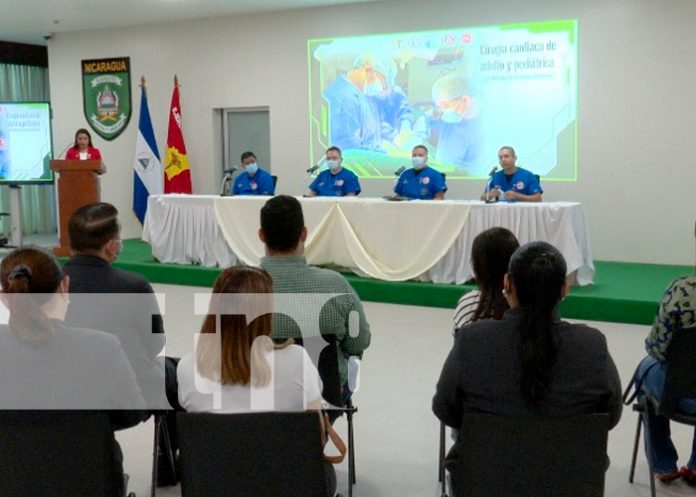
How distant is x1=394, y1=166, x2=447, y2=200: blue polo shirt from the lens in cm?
696

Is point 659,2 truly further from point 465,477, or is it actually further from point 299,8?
point 465,477

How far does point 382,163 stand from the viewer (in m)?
8.13

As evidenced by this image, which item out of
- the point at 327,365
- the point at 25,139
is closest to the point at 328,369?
the point at 327,365

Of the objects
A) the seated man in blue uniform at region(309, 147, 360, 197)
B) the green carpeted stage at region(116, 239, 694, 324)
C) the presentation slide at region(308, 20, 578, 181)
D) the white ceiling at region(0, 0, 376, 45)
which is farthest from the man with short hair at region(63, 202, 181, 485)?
the white ceiling at region(0, 0, 376, 45)

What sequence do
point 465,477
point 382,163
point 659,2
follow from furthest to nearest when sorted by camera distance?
point 382,163 → point 659,2 → point 465,477

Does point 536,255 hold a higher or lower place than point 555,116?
lower

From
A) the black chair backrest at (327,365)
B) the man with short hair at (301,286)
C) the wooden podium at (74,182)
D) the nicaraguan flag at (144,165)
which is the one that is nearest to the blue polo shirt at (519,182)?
the wooden podium at (74,182)

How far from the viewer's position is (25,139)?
29.6 feet

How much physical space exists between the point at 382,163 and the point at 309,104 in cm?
112

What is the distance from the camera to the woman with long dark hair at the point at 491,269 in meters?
2.29

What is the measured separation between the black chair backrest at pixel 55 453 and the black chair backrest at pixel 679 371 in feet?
5.19

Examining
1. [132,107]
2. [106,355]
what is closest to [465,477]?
[106,355]

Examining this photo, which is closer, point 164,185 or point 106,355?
point 106,355

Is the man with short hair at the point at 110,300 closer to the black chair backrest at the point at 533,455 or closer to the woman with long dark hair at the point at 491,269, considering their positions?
the woman with long dark hair at the point at 491,269
